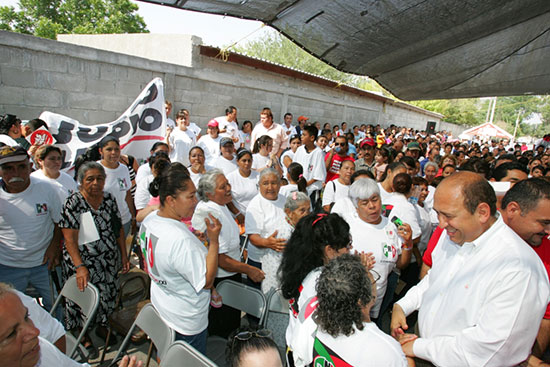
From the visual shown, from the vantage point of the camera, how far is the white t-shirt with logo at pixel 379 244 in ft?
8.85

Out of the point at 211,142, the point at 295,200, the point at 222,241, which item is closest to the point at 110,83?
the point at 211,142

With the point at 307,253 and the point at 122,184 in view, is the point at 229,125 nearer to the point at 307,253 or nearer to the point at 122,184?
the point at 122,184

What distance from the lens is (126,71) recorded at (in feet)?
21.1

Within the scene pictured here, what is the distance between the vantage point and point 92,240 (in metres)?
Result: 2.90

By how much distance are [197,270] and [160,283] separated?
344mm

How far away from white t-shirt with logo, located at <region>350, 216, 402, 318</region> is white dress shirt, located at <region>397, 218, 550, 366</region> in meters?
0.86

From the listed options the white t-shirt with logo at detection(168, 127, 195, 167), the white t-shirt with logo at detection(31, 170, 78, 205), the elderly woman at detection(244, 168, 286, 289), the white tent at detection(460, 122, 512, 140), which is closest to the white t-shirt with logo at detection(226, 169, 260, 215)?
the elderly woman at detection(244, 168, 286, 289)

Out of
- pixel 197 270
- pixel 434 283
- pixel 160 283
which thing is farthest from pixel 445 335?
pixel 160 283

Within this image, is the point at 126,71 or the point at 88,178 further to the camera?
the point at 126,71

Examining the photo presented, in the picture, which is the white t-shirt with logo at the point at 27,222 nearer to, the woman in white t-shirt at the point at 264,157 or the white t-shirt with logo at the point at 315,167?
the woman in white t-shirt at the point at 264,157

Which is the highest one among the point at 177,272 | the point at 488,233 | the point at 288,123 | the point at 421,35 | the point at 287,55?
the point at 287,55

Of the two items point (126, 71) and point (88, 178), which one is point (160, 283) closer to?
point (88, 178)

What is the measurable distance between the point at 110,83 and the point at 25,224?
423 centimetres

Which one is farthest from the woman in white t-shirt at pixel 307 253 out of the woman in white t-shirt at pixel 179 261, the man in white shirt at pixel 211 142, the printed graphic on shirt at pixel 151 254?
the man in white shirt at pixel 211 142
